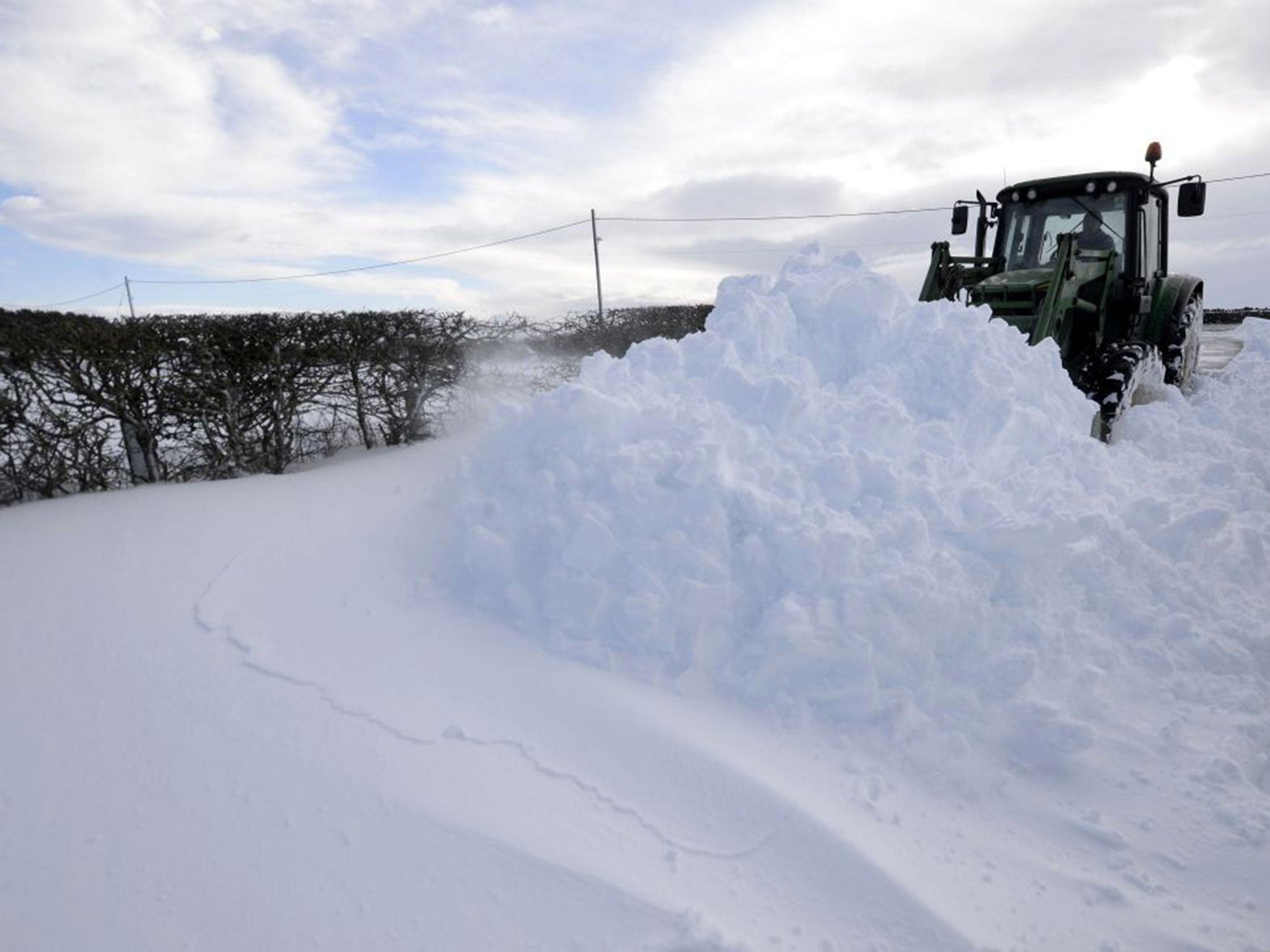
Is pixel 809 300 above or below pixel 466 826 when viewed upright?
above

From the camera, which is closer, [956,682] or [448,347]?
[956,682]

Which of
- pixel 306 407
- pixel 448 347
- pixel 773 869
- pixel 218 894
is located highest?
pixel 448 347

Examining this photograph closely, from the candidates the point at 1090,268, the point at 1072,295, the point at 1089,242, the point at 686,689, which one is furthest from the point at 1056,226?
the point at 686,689

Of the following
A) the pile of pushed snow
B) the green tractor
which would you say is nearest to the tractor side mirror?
the green tractor

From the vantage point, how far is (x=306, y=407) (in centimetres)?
724

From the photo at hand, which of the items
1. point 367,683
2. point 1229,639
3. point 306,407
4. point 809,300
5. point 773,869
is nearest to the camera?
point 773,869

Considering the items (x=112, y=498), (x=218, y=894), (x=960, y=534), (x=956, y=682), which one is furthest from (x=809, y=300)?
(x=112, y=498)

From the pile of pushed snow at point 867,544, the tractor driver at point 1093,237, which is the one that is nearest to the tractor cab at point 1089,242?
the tractor driver at point 1093,237

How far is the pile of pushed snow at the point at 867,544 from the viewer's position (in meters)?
3.02

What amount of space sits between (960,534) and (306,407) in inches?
251

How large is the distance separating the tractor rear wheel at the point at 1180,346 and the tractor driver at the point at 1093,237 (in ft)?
3.88

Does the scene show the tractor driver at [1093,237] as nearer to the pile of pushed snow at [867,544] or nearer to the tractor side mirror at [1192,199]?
the tractor side mirror at [1192,199]

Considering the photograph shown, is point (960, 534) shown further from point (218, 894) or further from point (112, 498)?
point (112, 498)

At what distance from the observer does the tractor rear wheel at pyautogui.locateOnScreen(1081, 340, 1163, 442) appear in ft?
19.4
